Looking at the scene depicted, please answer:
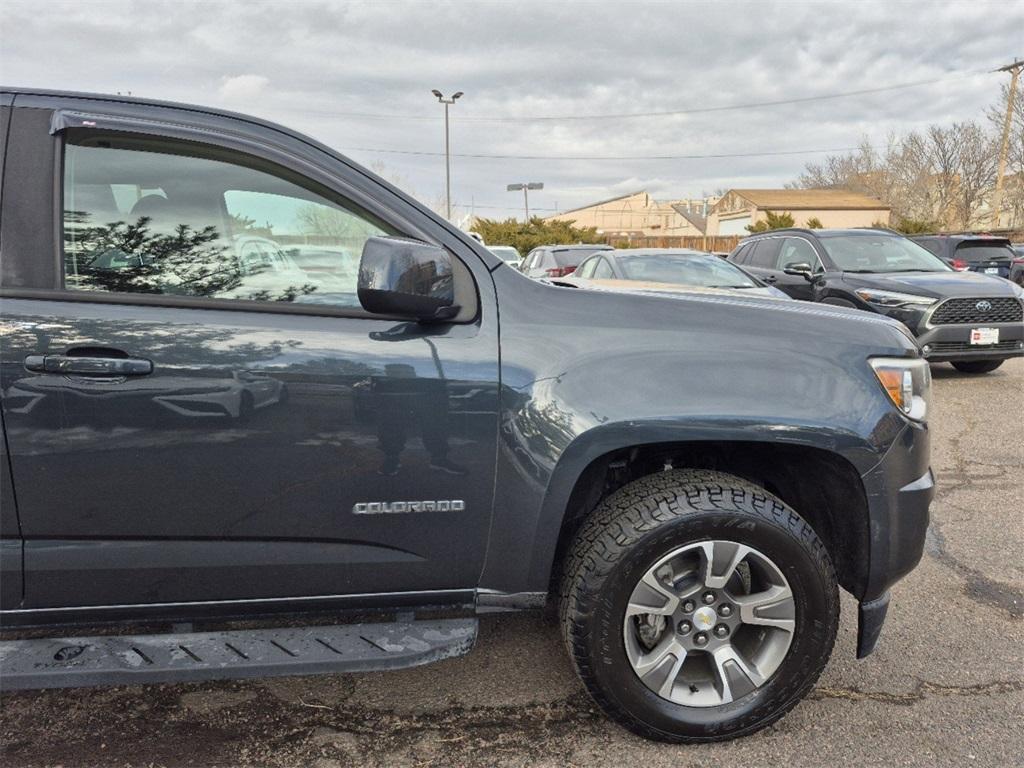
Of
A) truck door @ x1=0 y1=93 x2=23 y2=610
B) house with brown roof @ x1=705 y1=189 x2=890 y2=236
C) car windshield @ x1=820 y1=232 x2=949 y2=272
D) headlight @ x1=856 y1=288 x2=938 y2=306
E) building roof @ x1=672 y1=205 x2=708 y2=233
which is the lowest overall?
truck door @ x1=0 y1=93 x2=23 y2=610

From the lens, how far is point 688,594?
2.11m

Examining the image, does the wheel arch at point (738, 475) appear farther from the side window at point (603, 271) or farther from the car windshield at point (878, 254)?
the car windshield at point (878, 254)

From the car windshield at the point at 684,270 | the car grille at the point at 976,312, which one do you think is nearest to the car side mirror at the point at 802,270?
the car windshield at the point at 684,270

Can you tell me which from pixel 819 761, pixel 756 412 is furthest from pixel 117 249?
pixel 819 761

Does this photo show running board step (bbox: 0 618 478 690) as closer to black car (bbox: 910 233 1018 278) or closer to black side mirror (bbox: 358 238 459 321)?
black side mirror (bbox: 358 238 459 321)

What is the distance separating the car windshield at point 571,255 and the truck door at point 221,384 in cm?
1155

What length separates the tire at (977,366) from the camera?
320 inches

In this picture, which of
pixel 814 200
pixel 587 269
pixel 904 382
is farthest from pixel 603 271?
pixel 814 200

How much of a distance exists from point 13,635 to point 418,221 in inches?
70.0

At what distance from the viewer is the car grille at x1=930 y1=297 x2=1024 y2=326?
7117mm

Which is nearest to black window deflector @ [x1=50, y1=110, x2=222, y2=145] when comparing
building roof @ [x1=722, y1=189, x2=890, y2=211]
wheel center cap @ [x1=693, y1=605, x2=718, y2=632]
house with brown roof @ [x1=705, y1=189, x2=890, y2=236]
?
wheel center cap @ [x1=693, y1=605, x2=718, y2=632]

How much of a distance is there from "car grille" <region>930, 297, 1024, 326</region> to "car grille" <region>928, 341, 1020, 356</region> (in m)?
0.21

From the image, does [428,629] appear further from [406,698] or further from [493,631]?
[493,631]

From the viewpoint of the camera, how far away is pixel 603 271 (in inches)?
310
